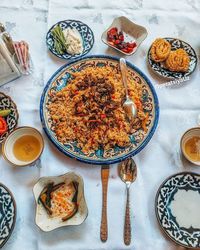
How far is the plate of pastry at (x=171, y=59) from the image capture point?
50.8 inches

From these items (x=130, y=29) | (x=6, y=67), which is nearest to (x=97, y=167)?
(x=6, y=67)

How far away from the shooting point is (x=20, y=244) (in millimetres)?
1058

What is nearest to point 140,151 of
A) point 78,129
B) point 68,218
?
point 78,129

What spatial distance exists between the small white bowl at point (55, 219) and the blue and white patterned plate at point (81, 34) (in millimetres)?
517

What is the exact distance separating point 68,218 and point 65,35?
0.74m

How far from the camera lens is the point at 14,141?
3.76 ft

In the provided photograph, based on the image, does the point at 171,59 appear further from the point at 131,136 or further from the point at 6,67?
the point at 6,67

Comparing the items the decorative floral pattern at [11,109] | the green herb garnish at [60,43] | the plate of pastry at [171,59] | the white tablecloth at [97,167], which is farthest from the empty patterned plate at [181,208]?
the green herb garnish at [60,43]

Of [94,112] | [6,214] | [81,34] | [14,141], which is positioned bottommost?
[6,214]

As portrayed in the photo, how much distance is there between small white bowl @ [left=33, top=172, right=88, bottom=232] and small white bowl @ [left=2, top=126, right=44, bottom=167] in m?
0.09

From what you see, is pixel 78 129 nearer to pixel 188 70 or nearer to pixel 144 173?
pixel 144 173

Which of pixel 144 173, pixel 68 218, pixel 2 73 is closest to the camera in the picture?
pixel 68 218

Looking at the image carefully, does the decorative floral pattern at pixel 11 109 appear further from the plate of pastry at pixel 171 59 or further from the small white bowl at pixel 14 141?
the plate of pastry at pixel 171 59

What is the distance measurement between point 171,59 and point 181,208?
0.57 meters
